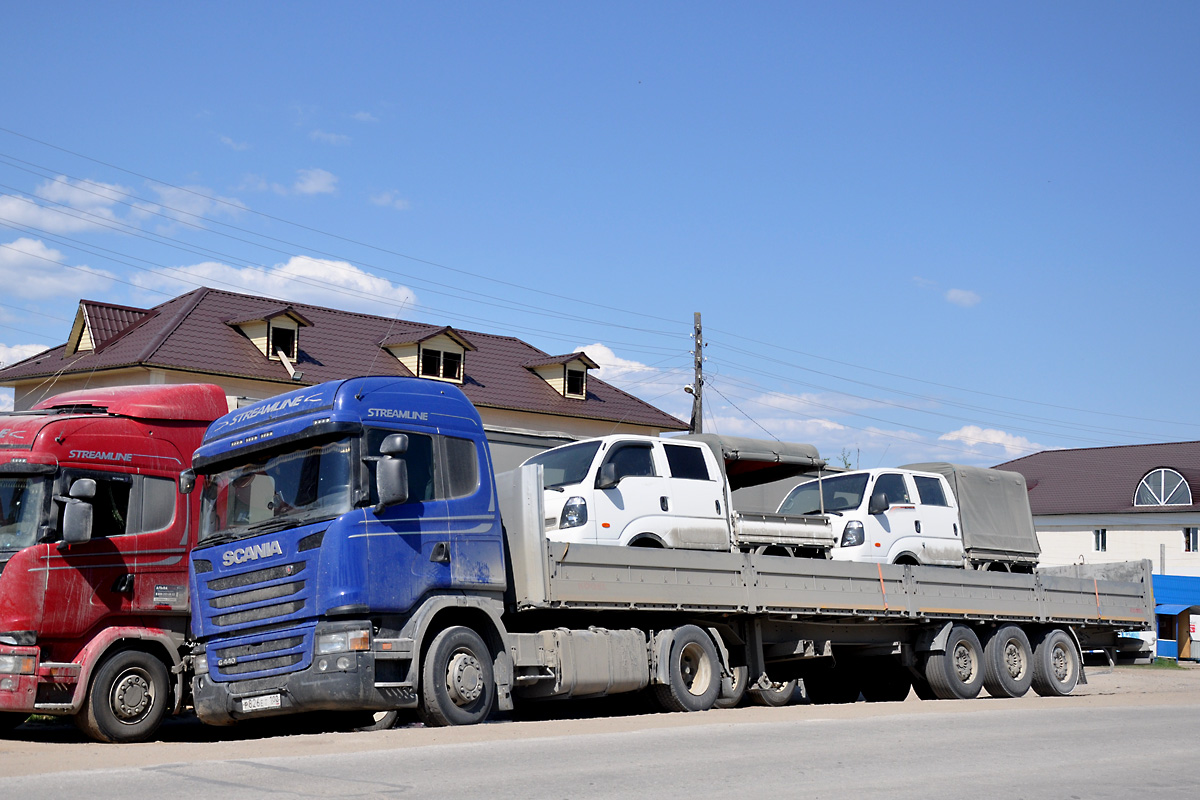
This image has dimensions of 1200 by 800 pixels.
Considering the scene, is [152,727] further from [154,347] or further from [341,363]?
[341,363]

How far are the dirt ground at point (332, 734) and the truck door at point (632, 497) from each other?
1.98 metres

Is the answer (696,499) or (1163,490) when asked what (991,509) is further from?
(1163,490)

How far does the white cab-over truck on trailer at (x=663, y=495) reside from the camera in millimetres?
13172

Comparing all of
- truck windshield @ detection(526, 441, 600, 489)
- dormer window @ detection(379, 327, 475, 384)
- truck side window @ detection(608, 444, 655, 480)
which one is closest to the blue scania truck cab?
truck windshield @ detection(526, 441, 600, 489)

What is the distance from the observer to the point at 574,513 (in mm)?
13062

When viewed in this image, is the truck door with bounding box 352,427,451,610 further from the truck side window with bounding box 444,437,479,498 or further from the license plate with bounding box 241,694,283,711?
the license plate with bounding box 241,694,283,711

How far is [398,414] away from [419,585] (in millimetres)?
1535

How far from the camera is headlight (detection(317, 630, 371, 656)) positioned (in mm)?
10328

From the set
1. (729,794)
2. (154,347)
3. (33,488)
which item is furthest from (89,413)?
(154,347)

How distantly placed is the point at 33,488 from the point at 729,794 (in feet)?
24.2

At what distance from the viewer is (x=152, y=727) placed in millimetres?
11734

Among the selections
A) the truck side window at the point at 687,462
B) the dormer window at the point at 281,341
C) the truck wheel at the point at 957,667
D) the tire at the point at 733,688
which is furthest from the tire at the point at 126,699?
the dormer window at the point at 281,341

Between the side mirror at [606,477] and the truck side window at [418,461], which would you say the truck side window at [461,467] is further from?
the side mirror at [606,477]

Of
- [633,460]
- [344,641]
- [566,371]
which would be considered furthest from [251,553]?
[566,371]
